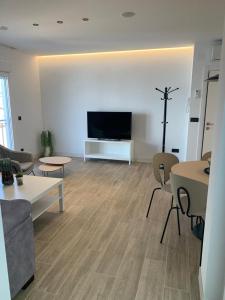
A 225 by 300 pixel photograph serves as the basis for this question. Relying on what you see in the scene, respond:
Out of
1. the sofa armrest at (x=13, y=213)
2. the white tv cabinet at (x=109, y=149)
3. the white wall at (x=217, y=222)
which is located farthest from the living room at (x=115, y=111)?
the sofa armrest at (x=13, y=213)

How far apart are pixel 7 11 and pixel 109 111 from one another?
3.20m

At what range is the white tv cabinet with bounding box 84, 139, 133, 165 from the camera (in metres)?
5.60

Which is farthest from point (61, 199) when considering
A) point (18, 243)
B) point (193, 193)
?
point (193, 193)

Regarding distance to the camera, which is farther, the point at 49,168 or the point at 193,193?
the point at 49,168

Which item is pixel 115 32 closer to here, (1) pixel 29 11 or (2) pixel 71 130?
(1) pixel 29 11

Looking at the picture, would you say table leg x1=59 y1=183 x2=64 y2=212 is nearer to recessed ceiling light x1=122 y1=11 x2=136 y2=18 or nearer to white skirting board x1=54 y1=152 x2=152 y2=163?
recessed ceiling light x1=122 y1=11 x2=136 y2=18

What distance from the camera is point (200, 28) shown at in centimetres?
365

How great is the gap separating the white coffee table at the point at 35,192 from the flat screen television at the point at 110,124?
271 centimetres

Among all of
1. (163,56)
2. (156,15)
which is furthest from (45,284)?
(163,56)

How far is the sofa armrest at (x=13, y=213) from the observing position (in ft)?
5.54

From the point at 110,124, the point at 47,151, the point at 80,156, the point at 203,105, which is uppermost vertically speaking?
the point at 203,105

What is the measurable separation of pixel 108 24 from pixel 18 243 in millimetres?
3074

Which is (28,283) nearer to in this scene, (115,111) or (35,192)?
(35,192)

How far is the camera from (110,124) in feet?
18.4
